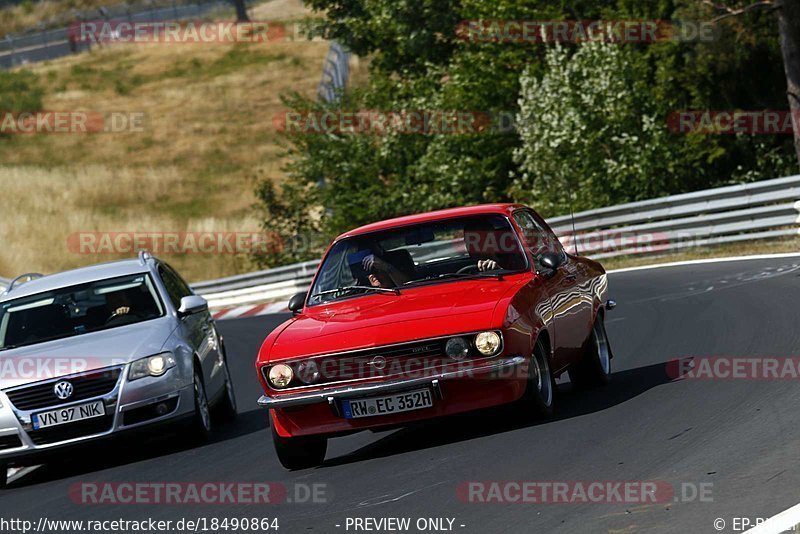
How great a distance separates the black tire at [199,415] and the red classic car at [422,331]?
4.85ft

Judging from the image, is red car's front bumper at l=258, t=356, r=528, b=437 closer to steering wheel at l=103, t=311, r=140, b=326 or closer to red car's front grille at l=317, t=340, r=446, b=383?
red car's front grille at l=317, t=340, r=446, b=383

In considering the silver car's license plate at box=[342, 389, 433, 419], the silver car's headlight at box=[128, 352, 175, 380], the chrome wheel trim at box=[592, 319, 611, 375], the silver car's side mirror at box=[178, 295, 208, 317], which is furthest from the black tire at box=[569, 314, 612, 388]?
the silver car's side mirror at box=[178, 295, 208, 317]

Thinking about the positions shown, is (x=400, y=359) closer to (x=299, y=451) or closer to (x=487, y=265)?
(x=299, y=451)

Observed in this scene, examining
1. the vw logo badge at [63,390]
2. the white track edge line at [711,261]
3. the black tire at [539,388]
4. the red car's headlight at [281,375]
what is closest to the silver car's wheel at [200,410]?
the vw logo badge at [63,390]

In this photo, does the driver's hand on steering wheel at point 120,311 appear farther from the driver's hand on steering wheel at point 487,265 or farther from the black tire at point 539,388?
the black tire at point 539,388

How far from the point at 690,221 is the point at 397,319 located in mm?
14936

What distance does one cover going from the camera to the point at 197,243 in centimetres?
4753

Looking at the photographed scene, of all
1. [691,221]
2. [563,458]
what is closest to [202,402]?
[563,458]

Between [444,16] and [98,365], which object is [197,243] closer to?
[444,16]

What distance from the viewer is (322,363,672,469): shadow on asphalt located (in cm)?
884

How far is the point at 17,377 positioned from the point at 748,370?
5336 mm

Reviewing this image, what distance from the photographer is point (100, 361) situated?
33.2 ft

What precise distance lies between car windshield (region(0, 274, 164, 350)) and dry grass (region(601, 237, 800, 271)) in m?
11.0

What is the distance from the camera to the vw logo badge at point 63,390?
32.8ft
